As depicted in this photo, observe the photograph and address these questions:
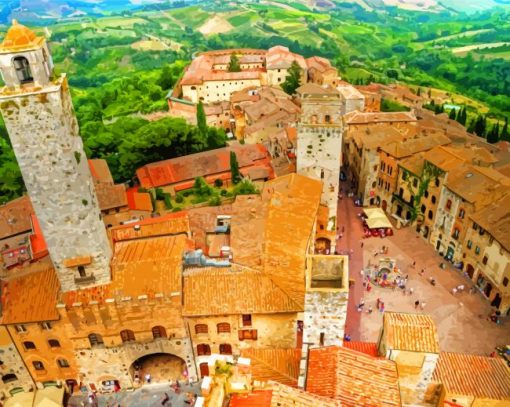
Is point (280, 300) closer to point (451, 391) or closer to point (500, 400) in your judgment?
point (451, 391)

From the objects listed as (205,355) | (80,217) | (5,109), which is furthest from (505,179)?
(5,109)

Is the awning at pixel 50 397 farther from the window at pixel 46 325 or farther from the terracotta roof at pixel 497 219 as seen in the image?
the terracotta roof at pixel 497 219

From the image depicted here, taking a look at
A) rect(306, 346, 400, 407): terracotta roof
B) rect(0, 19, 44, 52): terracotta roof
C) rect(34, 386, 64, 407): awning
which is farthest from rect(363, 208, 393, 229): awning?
rect(0, 19, 44, 52): terracotta roof

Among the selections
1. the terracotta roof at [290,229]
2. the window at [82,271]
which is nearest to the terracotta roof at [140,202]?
the terracotta roof at [290,229]

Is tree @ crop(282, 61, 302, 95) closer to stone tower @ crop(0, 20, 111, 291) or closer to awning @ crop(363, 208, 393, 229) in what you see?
awning @ crop(363, 208, 393, 229)

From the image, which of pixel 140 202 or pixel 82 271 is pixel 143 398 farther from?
pixel 140 202

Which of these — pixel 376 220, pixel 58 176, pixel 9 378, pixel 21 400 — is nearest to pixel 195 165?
pixel 376 220

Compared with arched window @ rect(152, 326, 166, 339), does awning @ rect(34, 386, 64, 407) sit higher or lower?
lower
